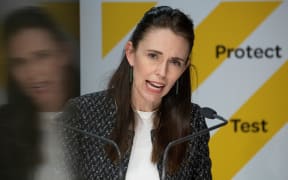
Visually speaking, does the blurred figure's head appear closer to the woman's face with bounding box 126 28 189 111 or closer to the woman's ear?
the woman's face with bounding box 126 28 189 111

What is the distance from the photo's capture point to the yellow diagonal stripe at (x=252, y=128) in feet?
Result: 7.47

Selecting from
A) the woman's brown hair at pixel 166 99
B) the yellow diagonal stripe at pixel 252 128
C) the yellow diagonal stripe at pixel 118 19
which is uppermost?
the yellow diagonal stripe at pixel 118 19

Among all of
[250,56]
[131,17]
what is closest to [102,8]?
[131,17]

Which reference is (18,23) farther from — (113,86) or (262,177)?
(262,177)

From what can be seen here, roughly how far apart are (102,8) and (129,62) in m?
0.97

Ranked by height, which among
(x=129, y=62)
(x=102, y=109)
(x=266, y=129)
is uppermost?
(x=129, y=62)

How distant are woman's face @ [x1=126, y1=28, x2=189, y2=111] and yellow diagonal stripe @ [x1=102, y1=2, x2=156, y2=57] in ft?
3.20

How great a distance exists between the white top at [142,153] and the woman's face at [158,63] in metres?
0.05

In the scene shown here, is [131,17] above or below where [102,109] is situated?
above

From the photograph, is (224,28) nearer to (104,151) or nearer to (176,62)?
(176,62)

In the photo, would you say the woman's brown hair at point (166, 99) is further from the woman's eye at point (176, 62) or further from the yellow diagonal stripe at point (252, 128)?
the yellow diagonal stripe at point (252, 128)

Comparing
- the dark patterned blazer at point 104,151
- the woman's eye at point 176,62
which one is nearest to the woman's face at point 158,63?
the woman's eye at point 176,62

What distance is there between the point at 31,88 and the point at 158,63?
106 centimetres

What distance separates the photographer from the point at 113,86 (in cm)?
136
